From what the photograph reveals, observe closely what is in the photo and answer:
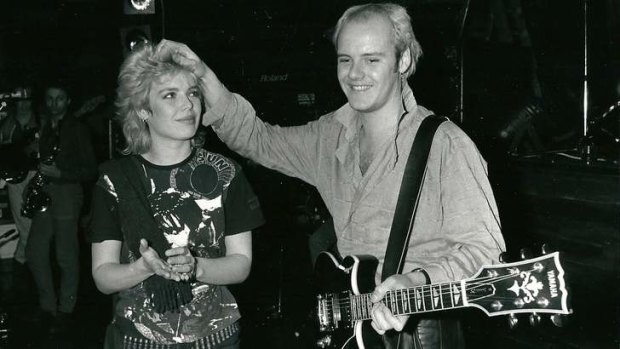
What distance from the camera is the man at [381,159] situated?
8.70 feet

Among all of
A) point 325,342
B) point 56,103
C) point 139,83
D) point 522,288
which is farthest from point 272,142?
point 56,103

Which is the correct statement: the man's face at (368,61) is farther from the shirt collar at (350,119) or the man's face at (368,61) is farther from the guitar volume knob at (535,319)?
the guitar volume knob at (535,319)

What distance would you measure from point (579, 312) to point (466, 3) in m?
3.74

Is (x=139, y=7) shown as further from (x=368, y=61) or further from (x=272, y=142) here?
(x=368, y=61)

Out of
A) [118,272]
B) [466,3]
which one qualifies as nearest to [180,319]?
[118,272]

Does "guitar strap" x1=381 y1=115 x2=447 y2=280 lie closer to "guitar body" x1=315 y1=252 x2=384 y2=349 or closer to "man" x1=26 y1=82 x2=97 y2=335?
"guitar body" x1=315 y1=252 x2=384 y2=349

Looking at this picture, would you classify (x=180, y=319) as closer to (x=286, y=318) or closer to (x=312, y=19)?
(x=286, y=318)

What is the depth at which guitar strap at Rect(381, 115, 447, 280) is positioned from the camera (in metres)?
2.74

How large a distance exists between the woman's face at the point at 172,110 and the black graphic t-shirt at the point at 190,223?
0.12m

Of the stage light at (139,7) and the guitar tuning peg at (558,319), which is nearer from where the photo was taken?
the guitar tuning peg at (558,319)

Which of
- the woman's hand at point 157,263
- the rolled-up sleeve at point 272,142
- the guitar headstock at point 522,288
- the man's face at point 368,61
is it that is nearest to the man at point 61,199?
the rolled-up sleeve at point 272,142

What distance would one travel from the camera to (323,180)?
3244mm

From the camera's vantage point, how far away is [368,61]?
2.94 meters

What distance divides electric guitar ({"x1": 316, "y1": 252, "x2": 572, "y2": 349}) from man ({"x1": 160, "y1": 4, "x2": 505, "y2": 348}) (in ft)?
0.20
